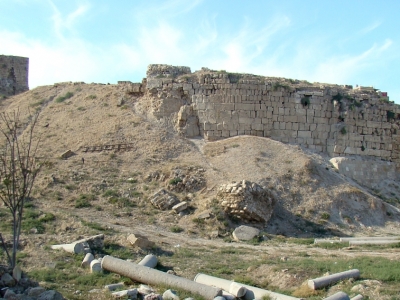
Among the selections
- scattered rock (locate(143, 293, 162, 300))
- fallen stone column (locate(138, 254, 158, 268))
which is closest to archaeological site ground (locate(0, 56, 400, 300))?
fallen stone column (locate(138, 254, 158, 268))

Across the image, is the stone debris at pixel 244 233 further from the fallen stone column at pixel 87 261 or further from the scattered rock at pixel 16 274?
Answer: the scattered rock at pixel 16 274

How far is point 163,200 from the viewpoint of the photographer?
17.0m

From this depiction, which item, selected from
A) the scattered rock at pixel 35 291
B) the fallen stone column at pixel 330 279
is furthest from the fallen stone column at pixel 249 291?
the scattered rock at pixel 35 291

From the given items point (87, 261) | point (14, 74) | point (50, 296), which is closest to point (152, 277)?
point (87, 261)

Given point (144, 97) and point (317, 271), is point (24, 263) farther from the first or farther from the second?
point (144, 97)

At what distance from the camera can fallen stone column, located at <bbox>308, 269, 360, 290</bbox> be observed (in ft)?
31.3

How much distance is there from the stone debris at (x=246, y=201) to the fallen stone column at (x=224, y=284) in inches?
239

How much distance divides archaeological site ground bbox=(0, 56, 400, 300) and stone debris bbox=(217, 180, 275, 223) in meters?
0.04

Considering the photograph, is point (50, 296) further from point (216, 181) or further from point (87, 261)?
point (216, 181)

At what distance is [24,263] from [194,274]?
3.37 m

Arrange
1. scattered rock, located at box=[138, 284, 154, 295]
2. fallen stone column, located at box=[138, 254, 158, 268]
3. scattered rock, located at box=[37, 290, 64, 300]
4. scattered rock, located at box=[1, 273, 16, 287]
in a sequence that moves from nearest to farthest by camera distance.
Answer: scattered rock, located at box=[37, 290, 64, 300] < scattered rock, located at box=[1, 273, 16, 287] < scattered rock, located at box=[138, 284, 154, 295] < fallen stone column, located at box=[138, 254, 158, 268]

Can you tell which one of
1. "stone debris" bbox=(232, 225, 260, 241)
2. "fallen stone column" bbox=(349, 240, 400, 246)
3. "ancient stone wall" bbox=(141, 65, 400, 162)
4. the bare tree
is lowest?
"fallen stone column" bbox=(349, 240, 400, 246)

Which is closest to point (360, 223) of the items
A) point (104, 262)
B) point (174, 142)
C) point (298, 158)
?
point (298, 158)

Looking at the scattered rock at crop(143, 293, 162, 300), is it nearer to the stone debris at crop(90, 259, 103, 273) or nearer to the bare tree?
the stone debris at crop(90, 259, 103, 273)
